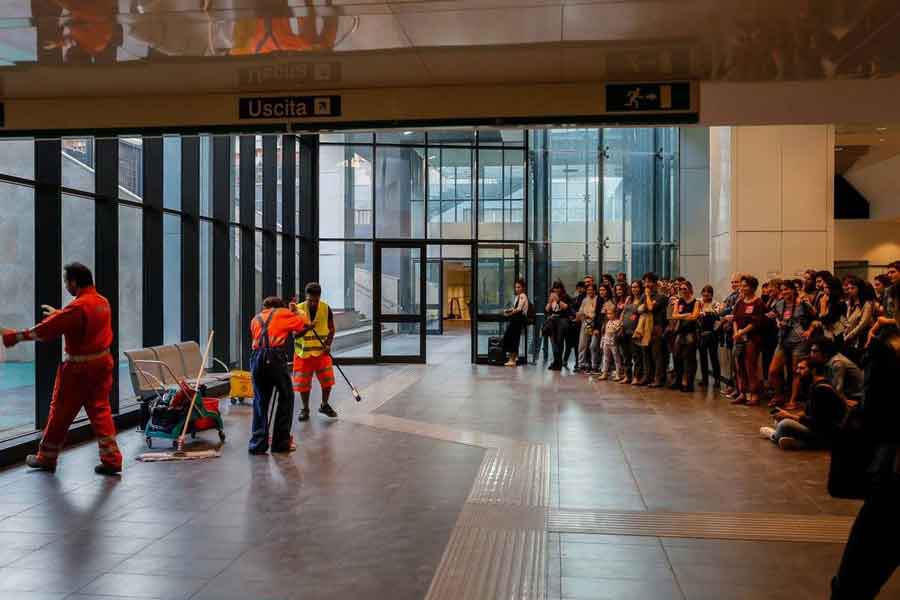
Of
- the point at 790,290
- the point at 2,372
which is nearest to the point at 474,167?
the point at 790,290

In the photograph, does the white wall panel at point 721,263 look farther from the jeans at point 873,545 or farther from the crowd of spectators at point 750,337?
the jeans at point 873,545

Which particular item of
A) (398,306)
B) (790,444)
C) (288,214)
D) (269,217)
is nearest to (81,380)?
(790,444)

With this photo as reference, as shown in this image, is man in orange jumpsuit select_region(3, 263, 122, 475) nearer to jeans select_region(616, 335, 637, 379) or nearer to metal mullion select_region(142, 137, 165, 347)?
metal mullion select_region(142, 137, 165, 347)

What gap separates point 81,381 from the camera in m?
7.03

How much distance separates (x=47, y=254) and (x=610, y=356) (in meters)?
9.37

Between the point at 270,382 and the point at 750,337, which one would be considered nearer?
the point at 270,382

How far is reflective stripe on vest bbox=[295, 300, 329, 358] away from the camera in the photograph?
963 cm

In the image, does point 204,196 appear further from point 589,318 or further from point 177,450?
point 589,318

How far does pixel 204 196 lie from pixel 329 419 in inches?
185

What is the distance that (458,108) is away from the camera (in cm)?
613

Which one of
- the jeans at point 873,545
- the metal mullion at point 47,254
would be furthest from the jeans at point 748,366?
the metal mullion at point 47,254

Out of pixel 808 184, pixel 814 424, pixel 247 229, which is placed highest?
pixel 808 184

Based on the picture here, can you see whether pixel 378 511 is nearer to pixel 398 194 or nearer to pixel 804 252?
pixel 804 252

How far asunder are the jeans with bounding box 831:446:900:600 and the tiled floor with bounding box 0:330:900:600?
91cm
